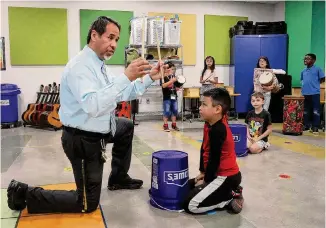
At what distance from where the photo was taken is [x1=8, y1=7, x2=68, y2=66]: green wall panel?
8516 millimetres

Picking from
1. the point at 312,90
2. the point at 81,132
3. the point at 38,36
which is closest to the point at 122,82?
the point at 81,132

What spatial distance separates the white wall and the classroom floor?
1.93 m

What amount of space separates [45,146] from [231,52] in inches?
236

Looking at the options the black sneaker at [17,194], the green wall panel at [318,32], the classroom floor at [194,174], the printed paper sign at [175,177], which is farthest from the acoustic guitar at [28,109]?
the green wall panel at [318,32]

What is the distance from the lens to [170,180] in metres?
3.05

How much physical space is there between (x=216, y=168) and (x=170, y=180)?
15.5 inches

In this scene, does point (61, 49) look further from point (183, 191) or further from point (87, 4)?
point (183, 191)

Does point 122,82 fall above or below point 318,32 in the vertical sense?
below

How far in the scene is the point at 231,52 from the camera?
10.1m

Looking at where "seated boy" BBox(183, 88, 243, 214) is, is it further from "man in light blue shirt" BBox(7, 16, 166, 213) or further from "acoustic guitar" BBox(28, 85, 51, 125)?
"acoustic guitar" BBox(28, 85, 51, 125)

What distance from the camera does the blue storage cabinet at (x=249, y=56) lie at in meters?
9.45

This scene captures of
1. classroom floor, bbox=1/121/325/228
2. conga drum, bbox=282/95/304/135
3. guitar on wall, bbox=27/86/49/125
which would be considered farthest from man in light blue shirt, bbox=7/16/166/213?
guitar on wall, bbox=27/86/49/125

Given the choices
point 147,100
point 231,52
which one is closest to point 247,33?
point 231,52

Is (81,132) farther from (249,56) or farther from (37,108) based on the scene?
(249,56)
